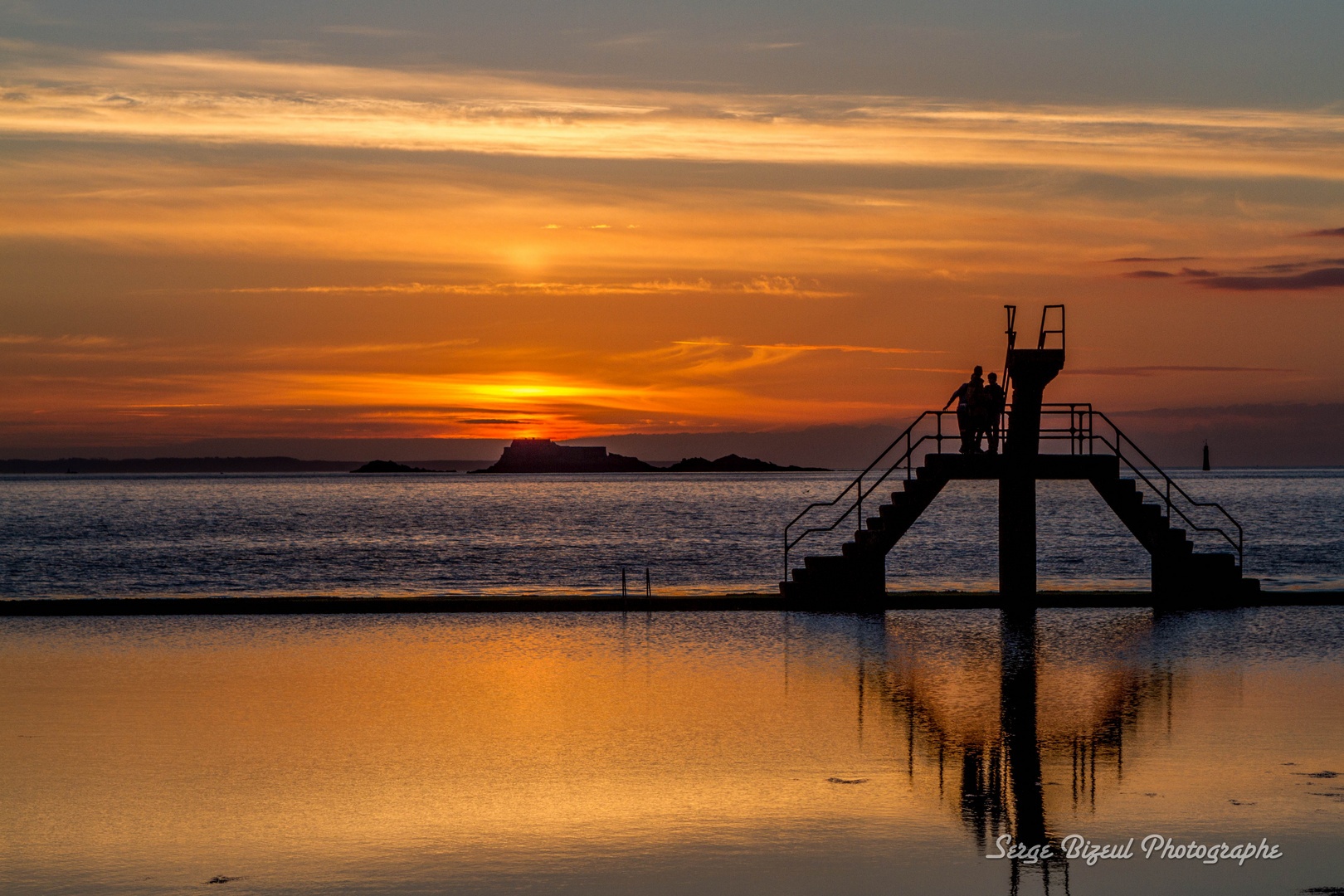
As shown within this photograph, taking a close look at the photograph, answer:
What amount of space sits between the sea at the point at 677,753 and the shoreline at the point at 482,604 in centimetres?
60

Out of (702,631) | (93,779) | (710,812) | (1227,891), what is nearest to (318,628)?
(702,631)

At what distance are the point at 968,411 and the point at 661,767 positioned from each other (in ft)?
61.8

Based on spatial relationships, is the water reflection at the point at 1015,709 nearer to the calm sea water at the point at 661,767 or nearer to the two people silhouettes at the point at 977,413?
the calm sea water at the point at 661,767

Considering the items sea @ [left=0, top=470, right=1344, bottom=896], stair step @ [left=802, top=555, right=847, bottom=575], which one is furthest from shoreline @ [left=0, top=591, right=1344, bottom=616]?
stair step @ [left=802, top=555, right=847, bottom=575]

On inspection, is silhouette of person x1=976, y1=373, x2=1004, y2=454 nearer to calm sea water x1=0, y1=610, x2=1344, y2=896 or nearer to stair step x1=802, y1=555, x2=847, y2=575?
stair step x1=802, y1=555, x2=847, y2=575

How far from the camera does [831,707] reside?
14.5m

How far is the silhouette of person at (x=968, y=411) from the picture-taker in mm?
28500

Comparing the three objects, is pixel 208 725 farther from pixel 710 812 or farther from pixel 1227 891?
pixel 1227 891

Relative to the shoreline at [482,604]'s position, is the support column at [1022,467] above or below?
above

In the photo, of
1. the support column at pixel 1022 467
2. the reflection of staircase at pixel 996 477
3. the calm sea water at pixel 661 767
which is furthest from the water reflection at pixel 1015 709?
the support column at pixel 1022 467

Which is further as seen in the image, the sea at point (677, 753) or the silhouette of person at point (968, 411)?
the silhouette of person at point (968, 411)

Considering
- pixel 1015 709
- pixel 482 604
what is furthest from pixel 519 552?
pixel 1015 709

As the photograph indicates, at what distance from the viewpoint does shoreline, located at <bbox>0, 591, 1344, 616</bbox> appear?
26016 mm

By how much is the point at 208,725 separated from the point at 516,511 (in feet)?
418
